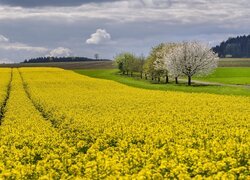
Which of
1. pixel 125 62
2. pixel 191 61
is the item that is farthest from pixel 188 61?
pixel 125 62

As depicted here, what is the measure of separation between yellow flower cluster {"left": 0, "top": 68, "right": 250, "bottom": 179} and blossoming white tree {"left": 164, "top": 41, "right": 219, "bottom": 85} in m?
51.2

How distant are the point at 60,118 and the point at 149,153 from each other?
42.8 feet

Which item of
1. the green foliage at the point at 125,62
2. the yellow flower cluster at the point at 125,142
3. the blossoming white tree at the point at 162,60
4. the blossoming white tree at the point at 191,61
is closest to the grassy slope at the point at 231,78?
the blossoming white tree at the point at 191,61

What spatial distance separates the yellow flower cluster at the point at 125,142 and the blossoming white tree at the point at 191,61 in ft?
168

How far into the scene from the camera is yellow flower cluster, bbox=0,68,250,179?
1456 cm

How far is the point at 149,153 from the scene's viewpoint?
18.0 metres

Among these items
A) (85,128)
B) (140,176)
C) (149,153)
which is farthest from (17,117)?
(140,176)

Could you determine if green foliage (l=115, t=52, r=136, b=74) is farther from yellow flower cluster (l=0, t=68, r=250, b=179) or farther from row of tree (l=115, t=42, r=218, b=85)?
yellow flower cluster (l=0, t=68, r=250, b=179)

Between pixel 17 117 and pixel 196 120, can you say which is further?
pixel 17 117

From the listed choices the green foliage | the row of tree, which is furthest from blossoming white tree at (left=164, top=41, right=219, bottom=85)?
the green foliage

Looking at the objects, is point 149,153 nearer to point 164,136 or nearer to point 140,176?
point 164,136

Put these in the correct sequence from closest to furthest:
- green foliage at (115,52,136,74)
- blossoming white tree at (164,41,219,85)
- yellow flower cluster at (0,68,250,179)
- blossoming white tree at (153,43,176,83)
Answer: yellow flower cluster at (0,68,250,179) → blossoming white tree at (164,41,219,85) → blossoming white tree at (153,43,176,83) → green foliage at (115,52,136,74)

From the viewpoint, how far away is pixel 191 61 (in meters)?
89.2

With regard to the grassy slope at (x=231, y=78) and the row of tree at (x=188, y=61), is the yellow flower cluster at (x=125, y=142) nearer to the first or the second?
the row of tree at (x=188, y=61)
